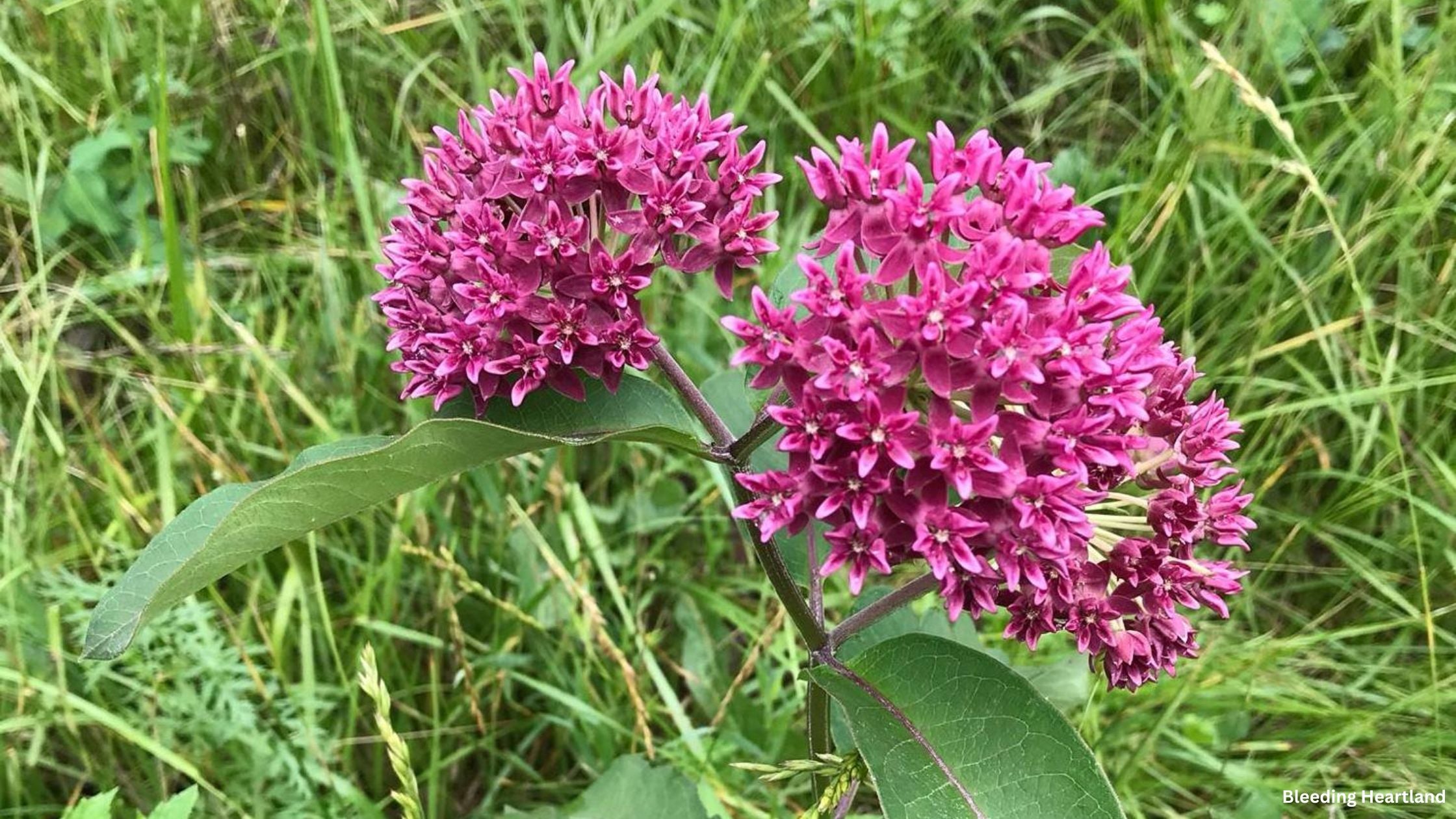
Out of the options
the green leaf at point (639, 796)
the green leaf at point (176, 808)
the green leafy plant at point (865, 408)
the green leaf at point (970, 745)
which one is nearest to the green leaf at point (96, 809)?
the green leaf at point (176, 808)

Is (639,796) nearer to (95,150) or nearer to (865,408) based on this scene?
(865,408)

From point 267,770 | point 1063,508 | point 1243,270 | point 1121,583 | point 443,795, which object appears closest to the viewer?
point 1063,508

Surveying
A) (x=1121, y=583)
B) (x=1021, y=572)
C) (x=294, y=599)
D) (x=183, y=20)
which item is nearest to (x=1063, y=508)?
(x=1021, y=572)

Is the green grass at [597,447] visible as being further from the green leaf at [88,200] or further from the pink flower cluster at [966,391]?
the pink flower cluster at [966,391]

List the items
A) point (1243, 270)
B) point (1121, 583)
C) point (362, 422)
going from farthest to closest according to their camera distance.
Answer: point (1243, 270)
point (362, 422)
point (1121, 583)

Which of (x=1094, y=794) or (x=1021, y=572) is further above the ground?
(x=1021, y=572)

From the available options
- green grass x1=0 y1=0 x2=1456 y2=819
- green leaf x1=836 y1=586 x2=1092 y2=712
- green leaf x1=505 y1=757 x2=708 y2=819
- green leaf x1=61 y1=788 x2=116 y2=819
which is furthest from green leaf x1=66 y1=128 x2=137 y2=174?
green leaf x1=836 y1=586 x2=1092 y2=712

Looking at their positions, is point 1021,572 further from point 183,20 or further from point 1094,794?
point 183,20

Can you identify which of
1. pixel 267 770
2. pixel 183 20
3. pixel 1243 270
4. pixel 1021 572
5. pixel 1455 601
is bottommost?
pixel 1455 601
